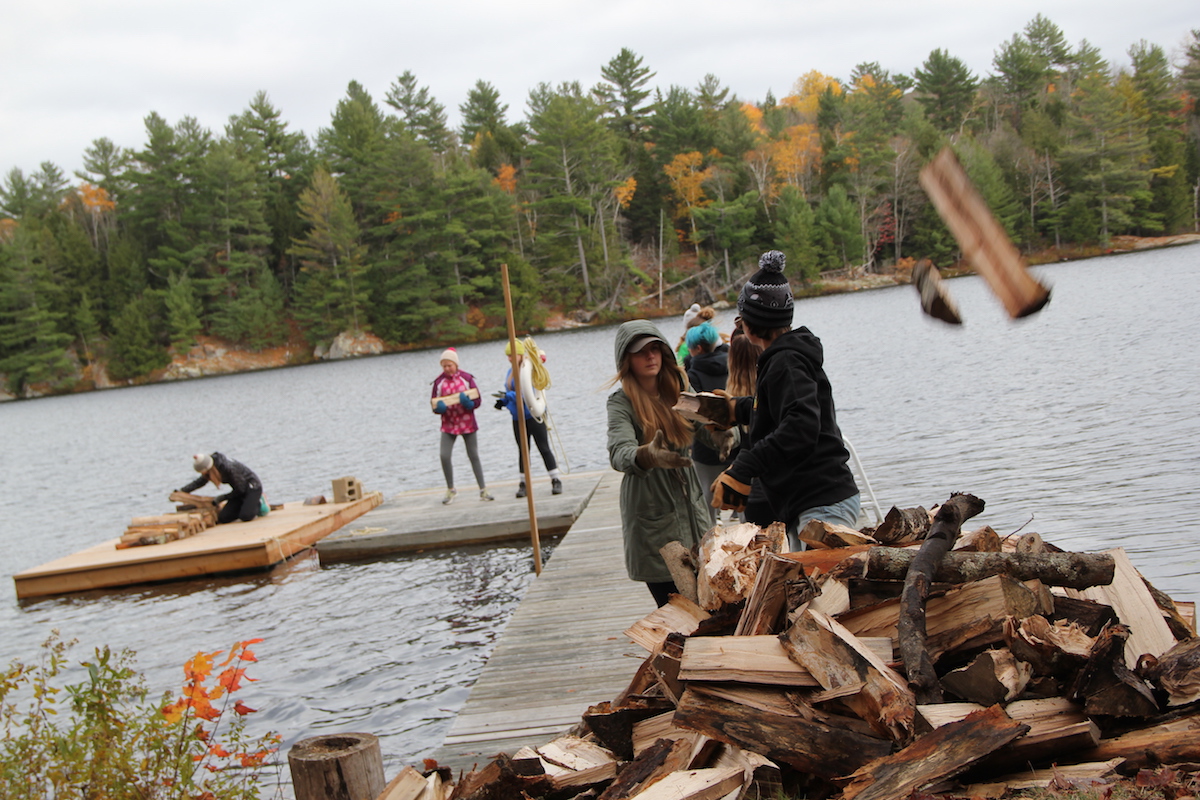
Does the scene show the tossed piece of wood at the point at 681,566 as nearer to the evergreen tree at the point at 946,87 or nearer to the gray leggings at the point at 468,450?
the gray leggings at the point at 468,450

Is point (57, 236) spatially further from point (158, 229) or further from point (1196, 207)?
point (1196, 207)

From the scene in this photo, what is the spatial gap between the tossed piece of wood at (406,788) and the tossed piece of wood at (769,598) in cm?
127

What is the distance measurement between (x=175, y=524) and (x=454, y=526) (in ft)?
13.3

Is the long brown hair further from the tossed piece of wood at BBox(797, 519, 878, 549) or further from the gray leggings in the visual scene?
the gray leggings

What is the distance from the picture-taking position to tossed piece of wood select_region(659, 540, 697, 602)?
3547mm

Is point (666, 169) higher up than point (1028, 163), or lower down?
higher up

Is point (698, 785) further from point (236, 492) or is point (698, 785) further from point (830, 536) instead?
point (236, 492)

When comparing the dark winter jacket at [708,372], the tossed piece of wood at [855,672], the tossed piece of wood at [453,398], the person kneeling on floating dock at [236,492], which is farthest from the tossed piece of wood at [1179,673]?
the person kneeling on floating dock at [236,492]

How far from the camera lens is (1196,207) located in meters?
55.8

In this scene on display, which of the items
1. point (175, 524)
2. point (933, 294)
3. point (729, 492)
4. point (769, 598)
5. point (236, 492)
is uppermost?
point (933, 294)

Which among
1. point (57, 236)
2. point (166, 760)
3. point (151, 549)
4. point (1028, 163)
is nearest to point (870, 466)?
point (151, 549)

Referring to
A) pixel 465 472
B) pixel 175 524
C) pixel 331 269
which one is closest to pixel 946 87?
pixel 331 269

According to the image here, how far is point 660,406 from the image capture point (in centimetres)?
409

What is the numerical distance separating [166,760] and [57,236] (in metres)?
77.0
